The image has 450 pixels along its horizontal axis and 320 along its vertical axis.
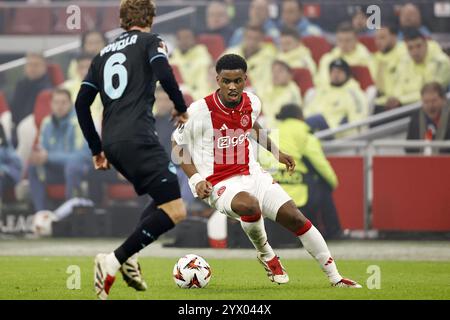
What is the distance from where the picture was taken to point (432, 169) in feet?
51.9

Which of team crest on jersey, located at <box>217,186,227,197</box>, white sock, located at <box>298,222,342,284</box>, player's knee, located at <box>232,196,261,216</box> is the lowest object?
white sock, located at <box>298,222,342,284</box>

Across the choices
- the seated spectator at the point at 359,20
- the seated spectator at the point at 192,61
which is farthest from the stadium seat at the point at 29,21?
the seated spectator at the point at 359,20

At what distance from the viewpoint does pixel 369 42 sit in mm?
16953

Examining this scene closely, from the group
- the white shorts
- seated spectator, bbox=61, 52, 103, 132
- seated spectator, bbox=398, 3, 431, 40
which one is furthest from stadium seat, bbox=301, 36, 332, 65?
the white shorts

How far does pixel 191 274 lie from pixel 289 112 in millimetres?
6365

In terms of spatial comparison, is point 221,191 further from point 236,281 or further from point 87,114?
point 87,114

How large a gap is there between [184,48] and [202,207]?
2.75 meters

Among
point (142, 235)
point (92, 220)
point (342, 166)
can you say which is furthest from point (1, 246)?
point (142, 235)

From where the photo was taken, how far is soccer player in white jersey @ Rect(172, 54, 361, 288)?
8.91 metres

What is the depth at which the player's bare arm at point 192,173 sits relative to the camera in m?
8.69

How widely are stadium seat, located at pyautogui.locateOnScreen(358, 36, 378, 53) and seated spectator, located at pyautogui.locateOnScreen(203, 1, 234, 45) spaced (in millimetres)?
2151

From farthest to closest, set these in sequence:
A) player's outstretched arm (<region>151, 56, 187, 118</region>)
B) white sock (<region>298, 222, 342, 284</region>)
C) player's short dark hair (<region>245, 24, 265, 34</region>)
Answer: player's short dark hair (<region>245, 24, 265, 34</region>)
white sock (<region>298, 222, 342, 284</region>)
player's outstretched arm (<region>151, 56, 187, 118</region>)

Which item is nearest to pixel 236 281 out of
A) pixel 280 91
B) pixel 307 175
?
pixel 307 175

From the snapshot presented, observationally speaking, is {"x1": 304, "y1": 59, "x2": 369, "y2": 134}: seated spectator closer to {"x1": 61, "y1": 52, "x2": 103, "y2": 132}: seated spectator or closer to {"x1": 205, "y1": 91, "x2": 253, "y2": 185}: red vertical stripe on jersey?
{"x1": 61, "y1": 52, "x2": 103, "y2": 132}: seated spectator
